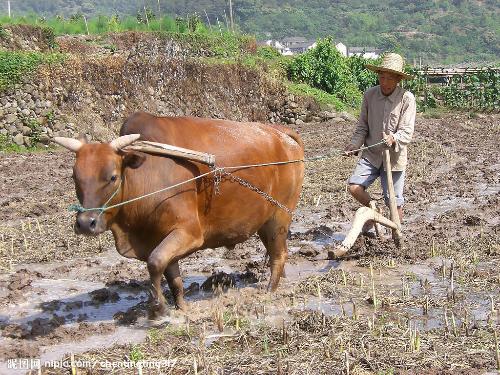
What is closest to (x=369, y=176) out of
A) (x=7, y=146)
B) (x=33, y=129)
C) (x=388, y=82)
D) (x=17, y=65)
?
(x=388, y=82)

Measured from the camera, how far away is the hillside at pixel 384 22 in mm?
111125

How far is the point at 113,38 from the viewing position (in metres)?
25.0

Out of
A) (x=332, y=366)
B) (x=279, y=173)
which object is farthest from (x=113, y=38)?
(x=332, y=366)

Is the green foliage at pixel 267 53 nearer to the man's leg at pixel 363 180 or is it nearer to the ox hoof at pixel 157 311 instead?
the man's leg at pixel 363 180

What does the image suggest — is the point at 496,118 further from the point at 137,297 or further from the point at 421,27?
the point at 421,27

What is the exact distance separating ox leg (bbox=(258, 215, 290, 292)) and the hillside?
331ft

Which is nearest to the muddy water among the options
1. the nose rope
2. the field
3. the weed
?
the field

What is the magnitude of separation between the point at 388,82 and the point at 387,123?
406mm

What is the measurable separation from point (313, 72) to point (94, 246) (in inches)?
903

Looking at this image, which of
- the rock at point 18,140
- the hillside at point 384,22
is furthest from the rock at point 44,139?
the hillside at point 384,22

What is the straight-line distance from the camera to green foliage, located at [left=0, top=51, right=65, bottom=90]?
19.1 meters

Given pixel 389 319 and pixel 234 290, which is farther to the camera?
pixel 234 290

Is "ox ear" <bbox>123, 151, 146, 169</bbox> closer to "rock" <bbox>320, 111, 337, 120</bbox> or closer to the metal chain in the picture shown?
the metal chain

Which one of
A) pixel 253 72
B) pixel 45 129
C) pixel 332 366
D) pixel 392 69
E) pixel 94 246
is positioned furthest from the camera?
pixel 253 72
